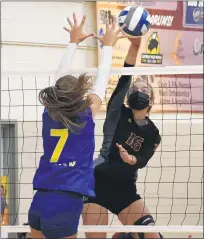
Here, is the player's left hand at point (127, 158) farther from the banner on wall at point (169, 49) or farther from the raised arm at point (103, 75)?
the banner on wall at point (169, 49)

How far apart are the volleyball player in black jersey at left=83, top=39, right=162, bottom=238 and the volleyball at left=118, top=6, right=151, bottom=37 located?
0.26 m

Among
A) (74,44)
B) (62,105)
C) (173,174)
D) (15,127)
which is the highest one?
(74,44)

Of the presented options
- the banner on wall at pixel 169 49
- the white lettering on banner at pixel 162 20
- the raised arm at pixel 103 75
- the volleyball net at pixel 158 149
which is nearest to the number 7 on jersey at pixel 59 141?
the raised arm at pixel 103 75

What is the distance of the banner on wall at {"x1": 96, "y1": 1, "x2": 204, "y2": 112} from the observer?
28.8 ft

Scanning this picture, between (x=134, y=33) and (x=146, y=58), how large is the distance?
411 cm

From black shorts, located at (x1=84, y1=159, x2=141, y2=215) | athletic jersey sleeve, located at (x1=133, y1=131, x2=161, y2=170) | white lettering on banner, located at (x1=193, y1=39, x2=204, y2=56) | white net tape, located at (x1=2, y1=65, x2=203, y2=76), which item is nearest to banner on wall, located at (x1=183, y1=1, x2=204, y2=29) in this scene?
white lettering on banner, located at (x1=193, y1=39, x2=204, y2=56)

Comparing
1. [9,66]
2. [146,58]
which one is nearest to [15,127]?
[9,66]

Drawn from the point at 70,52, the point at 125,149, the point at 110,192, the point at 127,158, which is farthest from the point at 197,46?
the point at 70,52

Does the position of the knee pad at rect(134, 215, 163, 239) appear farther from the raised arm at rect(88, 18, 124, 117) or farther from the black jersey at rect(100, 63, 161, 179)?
the raised arm at rect(88, 18, 124, 117)

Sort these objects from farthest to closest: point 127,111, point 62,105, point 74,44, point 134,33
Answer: point 127,111, point 134,33, point 74,44, point 62,105

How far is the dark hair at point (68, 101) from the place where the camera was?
11.9 feet

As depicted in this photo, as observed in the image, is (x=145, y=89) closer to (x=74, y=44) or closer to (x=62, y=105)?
(x=74, y=44)

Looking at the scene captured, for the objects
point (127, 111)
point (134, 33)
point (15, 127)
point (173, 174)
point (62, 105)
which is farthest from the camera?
point (173, 174)

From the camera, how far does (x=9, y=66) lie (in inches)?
318
